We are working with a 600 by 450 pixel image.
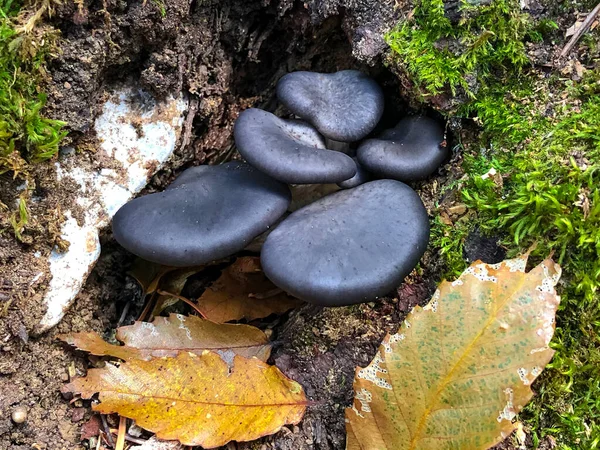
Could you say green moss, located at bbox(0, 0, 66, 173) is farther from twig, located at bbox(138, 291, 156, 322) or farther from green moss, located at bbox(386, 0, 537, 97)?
green moss, located at bbox(386, 0, 537, 97)

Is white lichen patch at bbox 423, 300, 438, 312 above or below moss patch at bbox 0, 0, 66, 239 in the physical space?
below

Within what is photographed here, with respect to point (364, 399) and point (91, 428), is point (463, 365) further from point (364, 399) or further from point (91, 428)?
point (91, 428)

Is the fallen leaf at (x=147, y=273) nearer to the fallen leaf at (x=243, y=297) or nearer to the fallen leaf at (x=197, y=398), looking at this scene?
the fallen leaf at (x=243, y=297)

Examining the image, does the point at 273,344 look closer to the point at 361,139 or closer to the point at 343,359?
the point at 343,359

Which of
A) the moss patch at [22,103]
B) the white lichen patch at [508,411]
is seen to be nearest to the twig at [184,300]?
the moss patch at [22,103]

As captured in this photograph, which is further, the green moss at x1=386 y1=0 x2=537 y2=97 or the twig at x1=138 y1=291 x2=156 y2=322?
the twig at x1=138 y1=291 x2=156 y2=322

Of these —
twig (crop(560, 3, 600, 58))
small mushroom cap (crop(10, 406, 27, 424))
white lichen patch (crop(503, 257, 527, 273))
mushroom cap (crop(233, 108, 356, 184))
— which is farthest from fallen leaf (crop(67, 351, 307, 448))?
twig (crop(560, 3, 600, 58))

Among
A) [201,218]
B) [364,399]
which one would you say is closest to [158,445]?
[364,399]
